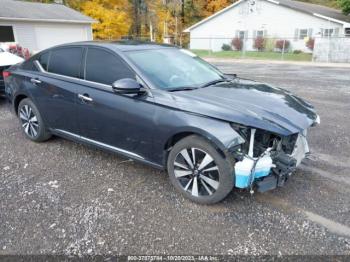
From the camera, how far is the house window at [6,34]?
18.6 metres

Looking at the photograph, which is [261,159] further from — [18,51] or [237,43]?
[237,43]

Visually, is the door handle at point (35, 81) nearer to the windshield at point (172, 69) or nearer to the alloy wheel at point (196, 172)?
the windshield at point (172, 69)

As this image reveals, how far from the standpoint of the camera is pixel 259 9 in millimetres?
30953

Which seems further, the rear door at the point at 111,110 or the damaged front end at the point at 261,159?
the rear door at the point at 111,110

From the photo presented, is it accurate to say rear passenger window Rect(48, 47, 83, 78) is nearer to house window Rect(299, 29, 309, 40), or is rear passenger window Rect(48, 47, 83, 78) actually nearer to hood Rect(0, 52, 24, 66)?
hood Rect(0, 52, 24, 66)

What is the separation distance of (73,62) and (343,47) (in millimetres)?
21302

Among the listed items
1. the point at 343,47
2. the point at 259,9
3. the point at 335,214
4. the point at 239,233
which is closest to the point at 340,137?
the point at 335,214

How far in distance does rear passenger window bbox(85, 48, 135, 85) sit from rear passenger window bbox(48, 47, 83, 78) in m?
0.21

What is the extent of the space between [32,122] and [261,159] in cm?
362

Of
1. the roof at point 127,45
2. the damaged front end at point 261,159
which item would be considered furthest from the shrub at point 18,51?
the damaged front end at point 261,159

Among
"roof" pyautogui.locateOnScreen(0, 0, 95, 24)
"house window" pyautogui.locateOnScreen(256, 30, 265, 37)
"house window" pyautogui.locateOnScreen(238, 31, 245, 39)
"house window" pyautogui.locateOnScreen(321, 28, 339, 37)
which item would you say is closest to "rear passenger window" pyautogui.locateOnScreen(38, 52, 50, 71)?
"roof" pyautogui.locateOnScreen(0, 0, 95, 24)

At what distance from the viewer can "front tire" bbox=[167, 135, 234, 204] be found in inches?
114

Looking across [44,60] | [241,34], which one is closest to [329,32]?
[241,34]

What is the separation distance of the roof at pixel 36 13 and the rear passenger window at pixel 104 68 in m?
17.2
